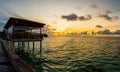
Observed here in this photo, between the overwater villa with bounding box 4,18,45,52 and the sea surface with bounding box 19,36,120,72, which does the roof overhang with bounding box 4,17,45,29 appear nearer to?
the overwater villa with bounding box 4,18,45,52

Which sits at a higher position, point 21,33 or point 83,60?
point 21,33

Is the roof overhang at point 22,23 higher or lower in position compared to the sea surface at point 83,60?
higher

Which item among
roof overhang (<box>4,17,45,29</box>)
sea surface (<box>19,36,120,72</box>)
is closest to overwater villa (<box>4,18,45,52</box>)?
roof overhang (<box>4,17,45,29</box>)

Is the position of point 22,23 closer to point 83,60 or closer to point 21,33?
point 21,33

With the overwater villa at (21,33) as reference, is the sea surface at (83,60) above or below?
below

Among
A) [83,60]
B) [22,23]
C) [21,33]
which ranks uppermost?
[22,23]

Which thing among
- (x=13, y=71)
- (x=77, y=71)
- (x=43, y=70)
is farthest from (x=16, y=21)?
(x=13, y=71)

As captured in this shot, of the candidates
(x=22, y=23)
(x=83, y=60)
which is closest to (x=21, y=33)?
(x=22, y=23)

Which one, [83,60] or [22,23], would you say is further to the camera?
[22,23]

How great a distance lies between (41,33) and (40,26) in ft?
5.08

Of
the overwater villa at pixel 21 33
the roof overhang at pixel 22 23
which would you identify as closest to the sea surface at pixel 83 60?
the overwater villa at pixel 21 33

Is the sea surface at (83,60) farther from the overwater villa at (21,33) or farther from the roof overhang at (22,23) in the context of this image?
the roof overhang at (22,23)

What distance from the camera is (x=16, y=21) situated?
28391 mm

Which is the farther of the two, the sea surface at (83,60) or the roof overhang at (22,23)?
the roof overhang at (22,23)
